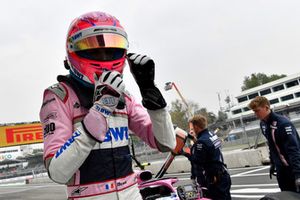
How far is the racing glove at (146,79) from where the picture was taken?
182 centimetres

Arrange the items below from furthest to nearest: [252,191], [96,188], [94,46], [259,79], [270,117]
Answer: [259,79] < [252,191] < [270,117] < [94,46] < [96,188]

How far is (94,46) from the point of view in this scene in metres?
1.93

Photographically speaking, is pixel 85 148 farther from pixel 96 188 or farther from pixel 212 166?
pixel 212 166

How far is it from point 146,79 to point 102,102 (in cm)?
30

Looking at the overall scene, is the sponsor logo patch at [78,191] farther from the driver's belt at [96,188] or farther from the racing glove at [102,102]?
the racing glove at [102,102]

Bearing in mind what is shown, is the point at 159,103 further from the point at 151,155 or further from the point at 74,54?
the point at 151,155

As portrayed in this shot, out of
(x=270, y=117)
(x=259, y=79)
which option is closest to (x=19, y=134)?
(x=270, y=117)

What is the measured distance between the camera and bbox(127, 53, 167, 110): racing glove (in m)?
1.82

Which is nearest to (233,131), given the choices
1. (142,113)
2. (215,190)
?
(215,190)

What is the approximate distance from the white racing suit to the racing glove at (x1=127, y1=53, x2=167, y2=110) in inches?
2.5

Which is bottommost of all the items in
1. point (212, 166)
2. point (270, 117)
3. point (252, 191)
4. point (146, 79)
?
point (252, 191)

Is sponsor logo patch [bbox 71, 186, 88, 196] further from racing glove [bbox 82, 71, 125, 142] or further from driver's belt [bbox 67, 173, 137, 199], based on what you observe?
racing glove [bbox 82, 71, 125, 142]

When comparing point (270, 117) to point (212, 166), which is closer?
point (270, 117)

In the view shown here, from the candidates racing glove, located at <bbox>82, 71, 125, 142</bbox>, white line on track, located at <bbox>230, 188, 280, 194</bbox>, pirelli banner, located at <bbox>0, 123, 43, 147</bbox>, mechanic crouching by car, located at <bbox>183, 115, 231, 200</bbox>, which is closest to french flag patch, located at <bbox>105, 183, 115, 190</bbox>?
racing glove, located at <bbox>82, 71, 125, 142</bbox>
